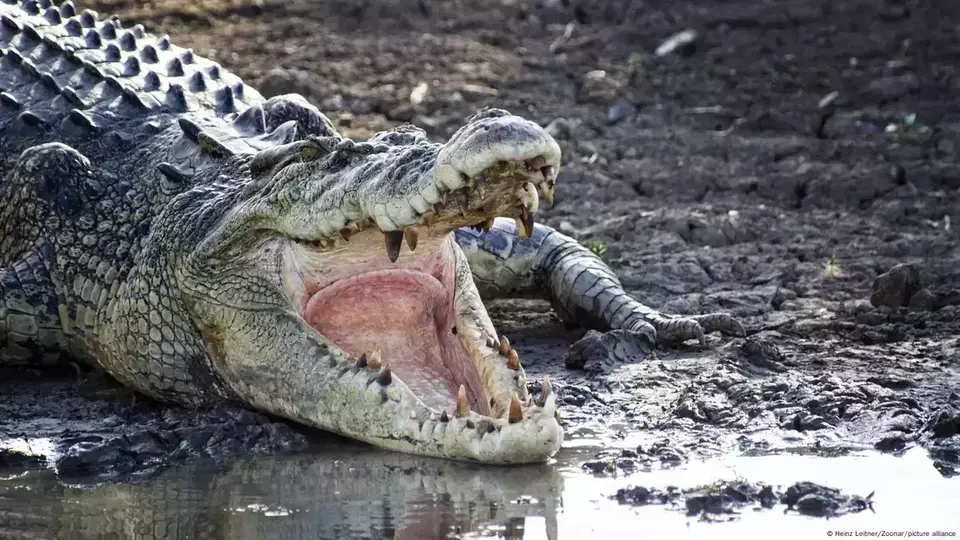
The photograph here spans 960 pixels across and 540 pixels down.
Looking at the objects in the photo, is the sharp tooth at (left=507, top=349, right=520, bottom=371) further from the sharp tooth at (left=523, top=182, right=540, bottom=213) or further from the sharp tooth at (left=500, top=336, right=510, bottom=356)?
the sharp tooth at (left=523, top=182, right=540, bottom=213)

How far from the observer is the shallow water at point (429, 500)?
12.8 ft

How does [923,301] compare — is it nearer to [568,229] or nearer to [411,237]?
[568,229]

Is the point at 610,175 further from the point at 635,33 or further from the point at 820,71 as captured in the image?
the point at 635,33

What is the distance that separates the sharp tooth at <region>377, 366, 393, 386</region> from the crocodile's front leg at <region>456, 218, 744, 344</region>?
1718 mm

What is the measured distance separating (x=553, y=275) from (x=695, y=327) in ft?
2.48

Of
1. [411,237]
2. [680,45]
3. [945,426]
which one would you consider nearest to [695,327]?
[945,426]

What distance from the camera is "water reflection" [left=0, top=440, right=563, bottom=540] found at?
394 centimetres

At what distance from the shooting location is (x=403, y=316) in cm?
487

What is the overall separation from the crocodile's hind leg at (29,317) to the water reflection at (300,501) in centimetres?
120

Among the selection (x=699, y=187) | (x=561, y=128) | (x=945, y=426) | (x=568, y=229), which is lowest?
(x=945, y=426)

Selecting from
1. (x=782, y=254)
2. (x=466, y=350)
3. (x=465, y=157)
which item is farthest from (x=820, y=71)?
(x=465, y=157)

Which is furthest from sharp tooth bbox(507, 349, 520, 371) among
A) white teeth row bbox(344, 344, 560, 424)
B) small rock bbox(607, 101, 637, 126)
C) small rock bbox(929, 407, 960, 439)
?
small rock bbox(607, 101, 637, 126)

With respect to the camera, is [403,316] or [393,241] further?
[403,316]

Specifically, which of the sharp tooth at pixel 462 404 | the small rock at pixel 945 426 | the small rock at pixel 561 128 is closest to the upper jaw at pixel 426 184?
the sharp tooth at pixel 462 404
